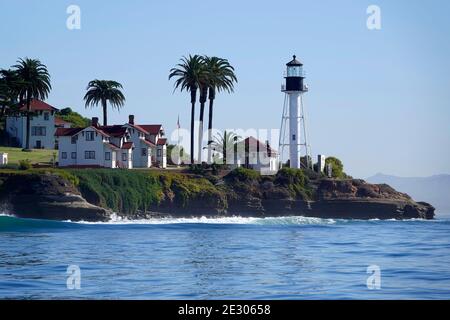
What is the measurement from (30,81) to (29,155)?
1054cm

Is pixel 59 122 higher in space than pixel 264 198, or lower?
higher

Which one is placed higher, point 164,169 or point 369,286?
point 164,169

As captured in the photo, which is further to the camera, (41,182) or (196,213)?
(196,213)

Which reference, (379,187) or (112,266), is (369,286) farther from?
(379,187)

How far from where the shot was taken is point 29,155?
361 feet

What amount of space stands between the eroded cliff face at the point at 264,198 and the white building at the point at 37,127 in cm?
2637

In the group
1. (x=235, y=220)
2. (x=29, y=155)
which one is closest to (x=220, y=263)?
(x=235, y=220)

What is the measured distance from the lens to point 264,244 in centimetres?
5844

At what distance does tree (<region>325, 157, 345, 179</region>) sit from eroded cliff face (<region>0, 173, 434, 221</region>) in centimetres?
681

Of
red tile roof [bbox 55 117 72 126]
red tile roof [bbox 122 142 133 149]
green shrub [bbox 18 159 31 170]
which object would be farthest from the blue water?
red tile roof [bbox 55 117 72 126]

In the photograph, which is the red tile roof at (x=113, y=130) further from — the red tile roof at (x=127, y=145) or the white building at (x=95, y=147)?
the red tile roof at (x=127, y=145)

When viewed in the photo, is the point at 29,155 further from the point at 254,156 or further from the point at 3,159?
the point at 254,156
